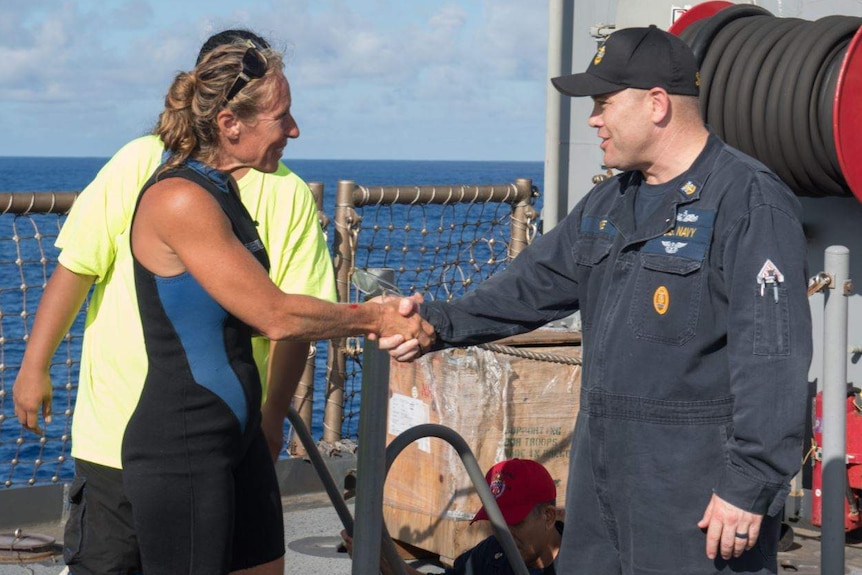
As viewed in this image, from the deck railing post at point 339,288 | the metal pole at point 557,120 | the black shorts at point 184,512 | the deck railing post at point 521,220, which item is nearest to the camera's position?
the black shorts at point 184,512

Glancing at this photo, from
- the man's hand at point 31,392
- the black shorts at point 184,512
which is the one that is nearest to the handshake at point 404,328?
the black shorts at point 184,512

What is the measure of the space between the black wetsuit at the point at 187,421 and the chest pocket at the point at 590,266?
864 millimetres

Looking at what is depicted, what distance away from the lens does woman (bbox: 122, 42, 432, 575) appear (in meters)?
3.12

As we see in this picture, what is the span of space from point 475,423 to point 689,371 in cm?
232

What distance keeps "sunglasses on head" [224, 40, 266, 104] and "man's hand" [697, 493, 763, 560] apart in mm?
1524

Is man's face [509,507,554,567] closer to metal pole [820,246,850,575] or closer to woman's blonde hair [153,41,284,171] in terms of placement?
metal pole [820,246,850,575]

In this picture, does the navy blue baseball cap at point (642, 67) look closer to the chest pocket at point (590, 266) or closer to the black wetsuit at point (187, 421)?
the chest pocket at point (590, 266)

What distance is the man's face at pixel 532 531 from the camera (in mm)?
4168

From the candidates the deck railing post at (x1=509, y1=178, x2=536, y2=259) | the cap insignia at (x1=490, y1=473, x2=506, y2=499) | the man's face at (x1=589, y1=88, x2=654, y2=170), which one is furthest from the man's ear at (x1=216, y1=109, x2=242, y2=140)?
the deck railing post at (x1=509, y1=178, x2=536, y2=259)

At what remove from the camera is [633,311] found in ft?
9.91

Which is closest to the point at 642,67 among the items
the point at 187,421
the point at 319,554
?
the point at 187,421

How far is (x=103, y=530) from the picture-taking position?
332 cm

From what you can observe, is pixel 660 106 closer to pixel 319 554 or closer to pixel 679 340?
pixel 679 340

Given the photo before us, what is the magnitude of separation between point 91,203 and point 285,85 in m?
0.67
